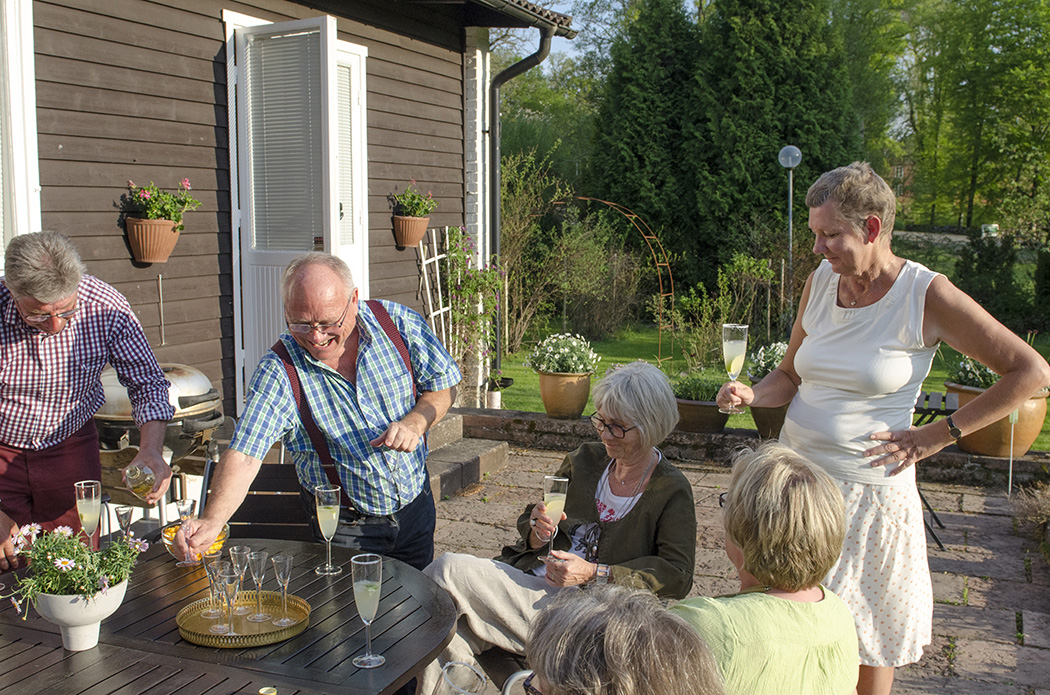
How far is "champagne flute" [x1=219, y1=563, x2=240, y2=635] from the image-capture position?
194 centimetres

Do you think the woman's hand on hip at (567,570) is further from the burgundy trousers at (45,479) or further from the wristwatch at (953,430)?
the burgundy trousers at (45,479)

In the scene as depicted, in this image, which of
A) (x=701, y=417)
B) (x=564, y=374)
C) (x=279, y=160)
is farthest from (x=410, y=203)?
(x=701, y=417)

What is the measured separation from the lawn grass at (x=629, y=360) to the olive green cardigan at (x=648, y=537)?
15.8 feet

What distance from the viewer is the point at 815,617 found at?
5.59ft

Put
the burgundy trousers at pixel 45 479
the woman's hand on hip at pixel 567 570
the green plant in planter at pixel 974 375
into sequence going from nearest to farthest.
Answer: the woman's hand on hip at pixel 567 570 → the burgundy trousers at pixel 45 479 → the green plant in planter at pixel 974 375

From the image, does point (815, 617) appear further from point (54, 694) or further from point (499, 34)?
point (499, 34)

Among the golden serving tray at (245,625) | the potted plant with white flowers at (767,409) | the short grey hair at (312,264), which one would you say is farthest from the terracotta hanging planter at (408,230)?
the golden serving tray at (245,625)

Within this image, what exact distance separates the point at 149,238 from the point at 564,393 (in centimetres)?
295

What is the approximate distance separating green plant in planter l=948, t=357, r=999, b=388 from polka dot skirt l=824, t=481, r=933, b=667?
3851 millimetres

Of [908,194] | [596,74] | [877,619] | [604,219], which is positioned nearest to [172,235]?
[877,619]

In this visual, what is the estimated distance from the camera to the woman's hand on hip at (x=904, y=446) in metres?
2.32

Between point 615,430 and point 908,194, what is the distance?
82.6 feet

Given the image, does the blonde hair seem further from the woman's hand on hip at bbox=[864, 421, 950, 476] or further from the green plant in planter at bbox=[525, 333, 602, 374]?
the green plant in planter at bbox=[525, 333, 602, 374]

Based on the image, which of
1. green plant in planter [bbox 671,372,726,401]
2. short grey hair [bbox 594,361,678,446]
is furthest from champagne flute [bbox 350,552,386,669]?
green plant in planter [bbox 671,372,726,401]
